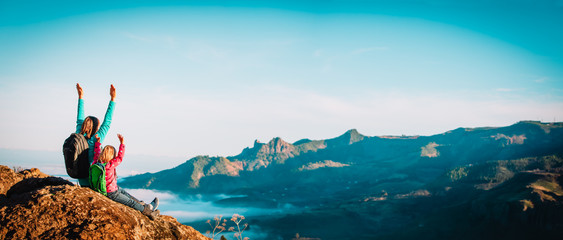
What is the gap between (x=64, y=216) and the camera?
6895 millimetres

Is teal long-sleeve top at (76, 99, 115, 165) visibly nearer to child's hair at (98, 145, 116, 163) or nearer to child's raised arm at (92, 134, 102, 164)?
child's raised arm at (92, 134, 102, 164)

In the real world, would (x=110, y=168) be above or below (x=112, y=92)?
below

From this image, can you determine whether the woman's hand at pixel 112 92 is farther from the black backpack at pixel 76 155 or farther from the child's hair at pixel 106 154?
the child's hair at pixel 106 154

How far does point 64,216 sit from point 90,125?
266cm

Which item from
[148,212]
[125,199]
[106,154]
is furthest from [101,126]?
[148,212]

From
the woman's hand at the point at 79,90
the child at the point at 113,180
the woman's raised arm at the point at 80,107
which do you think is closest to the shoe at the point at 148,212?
the child at the point at 113,180

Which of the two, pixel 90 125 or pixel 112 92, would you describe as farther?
pixel 112 92

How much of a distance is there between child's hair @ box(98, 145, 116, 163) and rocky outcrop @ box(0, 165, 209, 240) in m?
0.85

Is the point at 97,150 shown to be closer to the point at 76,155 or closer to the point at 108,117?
the point at 76,155

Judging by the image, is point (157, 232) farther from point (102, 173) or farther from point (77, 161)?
point (77, 161)

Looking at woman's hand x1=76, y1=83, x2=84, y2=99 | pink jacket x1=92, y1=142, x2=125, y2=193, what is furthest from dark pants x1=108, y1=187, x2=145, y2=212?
woman's hand x1=76, y1=83, x2=84, y2=99

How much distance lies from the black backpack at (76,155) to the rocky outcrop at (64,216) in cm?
76

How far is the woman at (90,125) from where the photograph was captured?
8.60 m

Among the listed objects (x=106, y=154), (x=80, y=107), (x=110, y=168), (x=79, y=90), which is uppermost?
(x=79, y=90)
